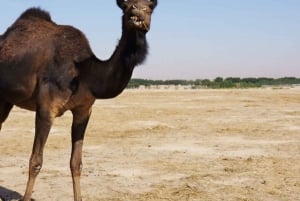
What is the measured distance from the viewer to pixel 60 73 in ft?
21.3

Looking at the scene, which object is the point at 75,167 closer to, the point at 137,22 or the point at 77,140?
the point at 77,140

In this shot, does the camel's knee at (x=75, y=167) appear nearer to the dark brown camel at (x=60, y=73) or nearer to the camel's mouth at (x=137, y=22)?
the dark brown camel at (x=60, y=73)

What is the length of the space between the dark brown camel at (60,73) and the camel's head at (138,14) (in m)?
0.02

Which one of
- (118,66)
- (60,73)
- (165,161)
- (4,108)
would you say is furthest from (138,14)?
(165,161)

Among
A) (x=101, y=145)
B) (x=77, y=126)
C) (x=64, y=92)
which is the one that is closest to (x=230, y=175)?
(x=77, y=126)

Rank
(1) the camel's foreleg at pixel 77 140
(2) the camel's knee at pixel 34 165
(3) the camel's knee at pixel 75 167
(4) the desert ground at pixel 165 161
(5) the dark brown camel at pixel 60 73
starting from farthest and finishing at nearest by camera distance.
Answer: (4) the desert ground at pixel 165 161
(3) the camel's knee at pixel 75 167
(1) the camel's foreleg at pixel 77 140
(2) the camel's knee at pixel 34 165
(5) the dark brown camel at pixel 60 73

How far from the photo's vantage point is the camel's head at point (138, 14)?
562 centimetres

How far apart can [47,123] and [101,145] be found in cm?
730

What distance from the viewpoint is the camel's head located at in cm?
562

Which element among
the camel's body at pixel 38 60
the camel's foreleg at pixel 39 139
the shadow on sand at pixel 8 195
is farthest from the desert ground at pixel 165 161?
the camel's body at pixel 38 60

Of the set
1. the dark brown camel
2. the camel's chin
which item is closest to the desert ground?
the dark brown camel

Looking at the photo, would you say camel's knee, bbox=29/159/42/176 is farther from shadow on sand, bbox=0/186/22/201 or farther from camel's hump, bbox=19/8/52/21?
camel's hump, bbox=19/8/52/21

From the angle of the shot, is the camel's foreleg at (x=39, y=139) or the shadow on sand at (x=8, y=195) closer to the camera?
the camel's foreleg at (x=39, y=139)

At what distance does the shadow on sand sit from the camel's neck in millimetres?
2378
